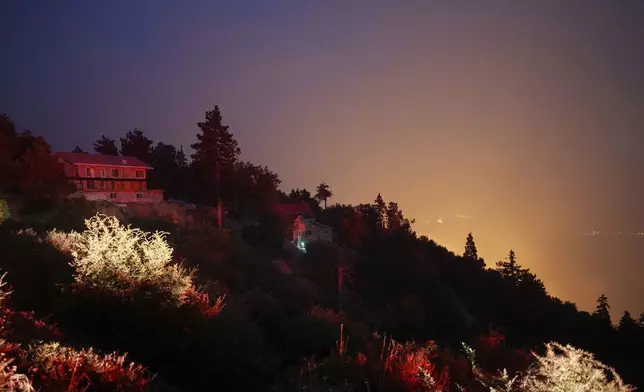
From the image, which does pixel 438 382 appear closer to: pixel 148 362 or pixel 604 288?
pixel 148 362

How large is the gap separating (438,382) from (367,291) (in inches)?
1703

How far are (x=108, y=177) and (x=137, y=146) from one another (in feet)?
63.8

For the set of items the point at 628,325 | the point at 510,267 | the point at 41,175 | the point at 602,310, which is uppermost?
the point at 41,175

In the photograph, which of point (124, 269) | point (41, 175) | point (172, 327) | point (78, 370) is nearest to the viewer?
point (78, 370)

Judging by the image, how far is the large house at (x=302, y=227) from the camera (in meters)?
58.0

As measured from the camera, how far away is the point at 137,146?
61.7 metres

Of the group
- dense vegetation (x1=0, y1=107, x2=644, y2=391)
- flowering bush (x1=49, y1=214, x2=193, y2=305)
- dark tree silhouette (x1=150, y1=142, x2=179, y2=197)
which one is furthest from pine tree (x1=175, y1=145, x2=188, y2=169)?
flowering bush (x1=49, y1=214, x2=193, y2=305)

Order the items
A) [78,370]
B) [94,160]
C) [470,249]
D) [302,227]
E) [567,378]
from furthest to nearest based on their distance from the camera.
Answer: [470,249] < [302,227] < [94,160] < [567,378] < [78,370]

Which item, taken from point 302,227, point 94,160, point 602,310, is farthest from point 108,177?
point 602,310

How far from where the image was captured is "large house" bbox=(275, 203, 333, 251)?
58.0 metres

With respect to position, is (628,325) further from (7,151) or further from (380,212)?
(7,151)

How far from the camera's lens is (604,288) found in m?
79.8

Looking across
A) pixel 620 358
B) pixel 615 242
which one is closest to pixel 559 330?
pixel 620 358

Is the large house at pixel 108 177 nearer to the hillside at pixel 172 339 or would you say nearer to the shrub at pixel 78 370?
the hillside at pixel 172 339
